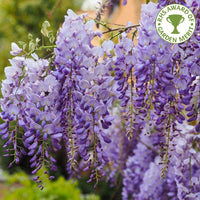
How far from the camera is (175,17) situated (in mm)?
747

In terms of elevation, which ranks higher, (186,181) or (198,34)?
(198,34)

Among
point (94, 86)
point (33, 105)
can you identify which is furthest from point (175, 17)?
point (33, 105)

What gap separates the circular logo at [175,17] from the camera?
0.70 metres

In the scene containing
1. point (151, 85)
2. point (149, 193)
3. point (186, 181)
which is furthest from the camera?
point (149, 193)

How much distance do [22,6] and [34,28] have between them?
0.31 m

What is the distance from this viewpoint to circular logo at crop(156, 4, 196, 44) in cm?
70

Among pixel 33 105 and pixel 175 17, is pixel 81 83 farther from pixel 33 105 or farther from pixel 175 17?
pixel 175 17

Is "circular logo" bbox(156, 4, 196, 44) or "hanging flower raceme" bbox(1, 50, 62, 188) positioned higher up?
"circular logo" bbox(156, 4, 196, 44)

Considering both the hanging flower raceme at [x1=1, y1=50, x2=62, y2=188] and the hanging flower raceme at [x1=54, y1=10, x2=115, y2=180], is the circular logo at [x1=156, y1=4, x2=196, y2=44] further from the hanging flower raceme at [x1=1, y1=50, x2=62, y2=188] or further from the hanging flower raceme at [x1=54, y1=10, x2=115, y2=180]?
the hanging flower raceme at [x1=1, y1=50, x2=62, y2=188]

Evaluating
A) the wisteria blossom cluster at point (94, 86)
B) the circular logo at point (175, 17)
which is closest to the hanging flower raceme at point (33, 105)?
the wisteria blossom cluster at point (94, 86)

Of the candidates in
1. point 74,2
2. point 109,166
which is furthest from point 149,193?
point 74,2

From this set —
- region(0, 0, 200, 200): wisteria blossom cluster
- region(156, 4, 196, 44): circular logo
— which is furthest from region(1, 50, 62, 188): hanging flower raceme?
region(156, 4, 196, 44): circular logo

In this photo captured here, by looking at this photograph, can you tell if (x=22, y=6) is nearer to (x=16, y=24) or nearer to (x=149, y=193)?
(x=16, y=24)

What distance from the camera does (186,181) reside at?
45.5 inches
